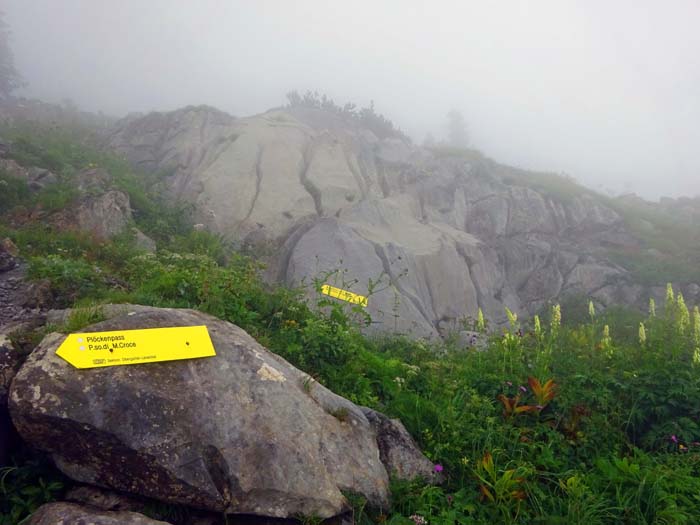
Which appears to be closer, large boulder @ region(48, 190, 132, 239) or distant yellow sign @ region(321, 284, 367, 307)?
distant yellow sign @ region(321, 284, 367, 307)

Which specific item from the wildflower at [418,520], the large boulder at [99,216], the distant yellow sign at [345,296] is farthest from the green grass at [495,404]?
the large boulder at [99,216]

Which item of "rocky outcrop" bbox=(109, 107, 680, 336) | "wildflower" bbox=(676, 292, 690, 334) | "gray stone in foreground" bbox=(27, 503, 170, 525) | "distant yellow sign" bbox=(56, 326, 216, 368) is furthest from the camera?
"rocky outcrop" bbox=(109, 107, 680, 336)

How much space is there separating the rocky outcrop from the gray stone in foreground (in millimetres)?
9177

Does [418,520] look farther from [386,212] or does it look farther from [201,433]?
[386,212]

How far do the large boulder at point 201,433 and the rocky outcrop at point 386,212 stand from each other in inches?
311

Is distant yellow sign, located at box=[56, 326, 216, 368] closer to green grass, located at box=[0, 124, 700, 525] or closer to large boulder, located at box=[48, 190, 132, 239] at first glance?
green grass, located at box=[0, 124, 700, 525]

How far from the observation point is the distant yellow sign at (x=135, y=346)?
13.2 ft

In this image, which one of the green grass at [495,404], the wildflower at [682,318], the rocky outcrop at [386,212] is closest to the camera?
the green grass at [495,404]

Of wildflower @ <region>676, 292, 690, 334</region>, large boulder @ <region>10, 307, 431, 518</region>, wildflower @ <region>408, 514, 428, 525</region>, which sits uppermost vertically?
wildflower @ <region>676, 292, 690, 334</region>

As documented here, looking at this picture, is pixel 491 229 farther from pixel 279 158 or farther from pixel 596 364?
pixel 596 364

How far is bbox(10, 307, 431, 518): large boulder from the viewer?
3686 mm

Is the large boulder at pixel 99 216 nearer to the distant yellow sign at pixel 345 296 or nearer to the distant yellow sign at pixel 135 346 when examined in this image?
the distant yellow sign at pixel 345 296

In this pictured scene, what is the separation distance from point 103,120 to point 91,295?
2858cm

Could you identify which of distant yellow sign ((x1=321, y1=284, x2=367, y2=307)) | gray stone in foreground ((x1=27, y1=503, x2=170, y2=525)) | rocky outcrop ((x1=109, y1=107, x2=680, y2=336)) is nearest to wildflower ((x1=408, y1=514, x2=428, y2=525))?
gray stone in foreground ((x1=27, y1=503, x2=170, y2=525))
